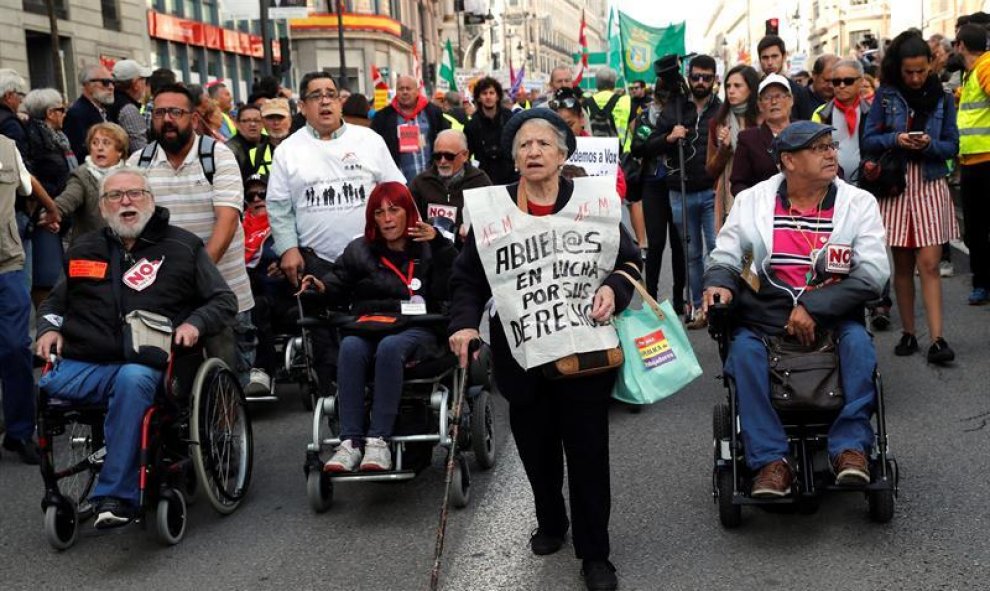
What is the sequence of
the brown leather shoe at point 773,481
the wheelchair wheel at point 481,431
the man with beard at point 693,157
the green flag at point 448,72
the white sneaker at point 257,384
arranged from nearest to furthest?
the brown leather shoe at point 773,481, the wheelchair wheel at point 481,431, the white sneaker at point 257,384, the man with beard at point 693,157, the green flag at point 448,72

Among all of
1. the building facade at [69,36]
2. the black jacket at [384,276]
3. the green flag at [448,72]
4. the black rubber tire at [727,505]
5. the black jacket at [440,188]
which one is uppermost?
the building facade at [69,36]

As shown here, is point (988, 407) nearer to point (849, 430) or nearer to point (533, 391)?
point (849, 430)

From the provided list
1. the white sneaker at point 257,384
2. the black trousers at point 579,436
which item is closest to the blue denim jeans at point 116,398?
the black trousers at point 579,436

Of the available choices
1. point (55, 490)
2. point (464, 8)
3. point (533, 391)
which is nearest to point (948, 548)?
point (533, 391)

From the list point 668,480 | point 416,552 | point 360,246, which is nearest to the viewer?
point 416,552

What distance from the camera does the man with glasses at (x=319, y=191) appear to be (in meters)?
7.14

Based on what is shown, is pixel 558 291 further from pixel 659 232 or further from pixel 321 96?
pixel 659 232

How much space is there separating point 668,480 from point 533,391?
1.44m

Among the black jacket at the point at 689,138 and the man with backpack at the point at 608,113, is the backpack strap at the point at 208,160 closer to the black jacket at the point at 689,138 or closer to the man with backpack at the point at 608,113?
the black jacket at the point at 689,138

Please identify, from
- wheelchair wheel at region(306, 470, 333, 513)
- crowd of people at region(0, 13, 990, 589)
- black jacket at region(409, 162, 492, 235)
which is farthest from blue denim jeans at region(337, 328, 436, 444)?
black jacket at region(409, 162, 492, 235)

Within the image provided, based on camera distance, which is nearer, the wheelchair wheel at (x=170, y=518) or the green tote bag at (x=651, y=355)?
the green tote bag at (x=651, y=355)

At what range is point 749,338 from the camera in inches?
199

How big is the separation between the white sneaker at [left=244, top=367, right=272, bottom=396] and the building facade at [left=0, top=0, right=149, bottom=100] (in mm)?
18951

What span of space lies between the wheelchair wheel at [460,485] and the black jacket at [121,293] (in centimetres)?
125
